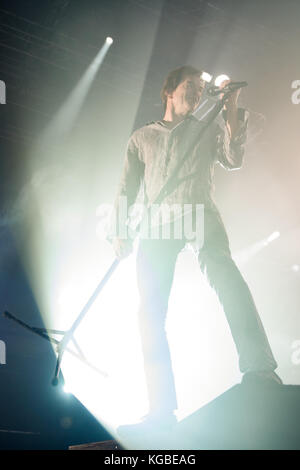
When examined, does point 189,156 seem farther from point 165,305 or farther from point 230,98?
point 165,305

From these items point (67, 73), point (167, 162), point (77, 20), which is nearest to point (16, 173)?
point (67, 73)

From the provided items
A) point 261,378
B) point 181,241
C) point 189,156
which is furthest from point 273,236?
point 261,378

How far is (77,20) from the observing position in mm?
5738

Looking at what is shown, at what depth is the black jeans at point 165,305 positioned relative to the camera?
6.21 ft

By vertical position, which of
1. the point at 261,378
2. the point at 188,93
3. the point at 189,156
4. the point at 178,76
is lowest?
the point at 261,378

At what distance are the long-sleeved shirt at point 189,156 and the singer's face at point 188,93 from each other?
73 mm

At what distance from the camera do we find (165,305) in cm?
225

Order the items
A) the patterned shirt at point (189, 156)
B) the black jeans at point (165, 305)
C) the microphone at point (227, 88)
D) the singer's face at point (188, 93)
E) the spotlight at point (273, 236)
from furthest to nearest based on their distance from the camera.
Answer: the spotlight at point (273, 236) → the singer's face at point (188, 93) → the patterned shirt at point (189, 156) → the microphone at point (227, 88) → the black jeans at point (165, 305)

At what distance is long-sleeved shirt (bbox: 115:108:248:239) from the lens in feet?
7.55

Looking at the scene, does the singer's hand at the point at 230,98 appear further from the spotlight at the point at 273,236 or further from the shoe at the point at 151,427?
the spotlight at the point at 273,236

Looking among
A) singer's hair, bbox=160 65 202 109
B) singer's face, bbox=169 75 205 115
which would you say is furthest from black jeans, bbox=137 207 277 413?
singer's hair, bbox=160 65 202 109

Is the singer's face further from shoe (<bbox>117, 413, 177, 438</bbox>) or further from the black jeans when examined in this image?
shoe (<bbox>117, 413, 177, 438</bbox>)

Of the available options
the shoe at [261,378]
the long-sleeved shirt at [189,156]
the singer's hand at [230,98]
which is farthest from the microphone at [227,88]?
the shoe at [261,378]

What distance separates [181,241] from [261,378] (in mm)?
888
